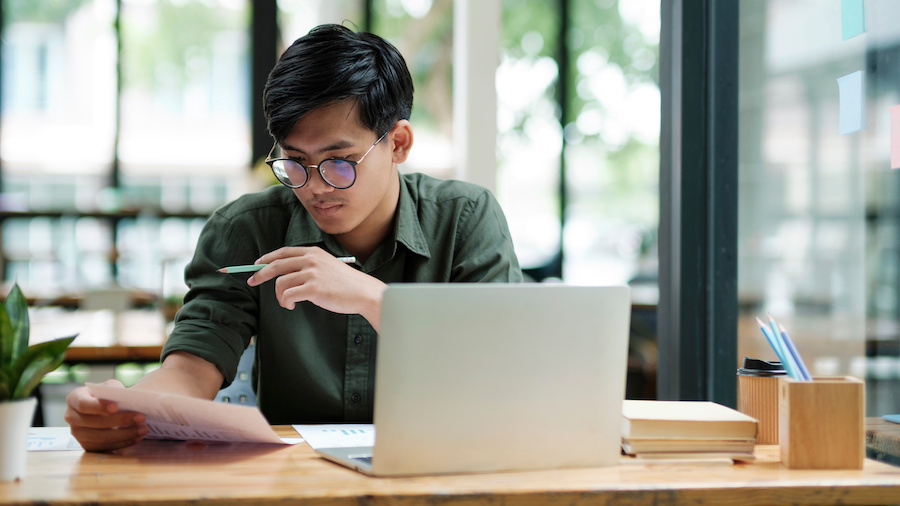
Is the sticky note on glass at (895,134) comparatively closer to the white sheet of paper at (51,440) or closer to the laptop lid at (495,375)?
the laptop lid at (495,375)

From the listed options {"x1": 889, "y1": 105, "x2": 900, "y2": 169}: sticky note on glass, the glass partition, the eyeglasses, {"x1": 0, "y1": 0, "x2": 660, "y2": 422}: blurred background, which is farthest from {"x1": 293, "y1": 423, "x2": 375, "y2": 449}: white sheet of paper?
{"x1": 0, "y1": 0, "x2": 660, "y2": 422}: blurred background

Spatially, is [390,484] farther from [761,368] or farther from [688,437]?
[761,368]

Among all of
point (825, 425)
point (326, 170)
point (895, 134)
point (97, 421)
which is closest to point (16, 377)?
point (97, 421)

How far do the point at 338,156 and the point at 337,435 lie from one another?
51 centimetres

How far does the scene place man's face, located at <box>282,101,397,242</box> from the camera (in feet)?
4.84

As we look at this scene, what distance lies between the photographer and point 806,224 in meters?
2.12

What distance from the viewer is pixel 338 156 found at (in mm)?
1492

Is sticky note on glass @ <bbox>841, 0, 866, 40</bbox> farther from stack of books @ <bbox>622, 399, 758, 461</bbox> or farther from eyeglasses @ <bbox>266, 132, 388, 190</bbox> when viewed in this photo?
eyeglasses @ <bbox>266, 132, 388, 190</bbox>

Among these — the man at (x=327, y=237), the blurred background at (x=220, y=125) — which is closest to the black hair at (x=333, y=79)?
the man at (x=327, y=237)

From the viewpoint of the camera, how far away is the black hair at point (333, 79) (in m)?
1.47

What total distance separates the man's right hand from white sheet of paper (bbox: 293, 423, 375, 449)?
25cm

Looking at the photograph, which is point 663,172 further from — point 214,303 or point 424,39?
point 424,39

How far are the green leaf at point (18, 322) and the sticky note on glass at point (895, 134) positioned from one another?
133cm

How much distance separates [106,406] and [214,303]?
0.44m
